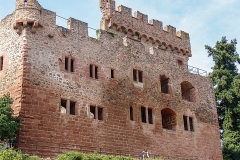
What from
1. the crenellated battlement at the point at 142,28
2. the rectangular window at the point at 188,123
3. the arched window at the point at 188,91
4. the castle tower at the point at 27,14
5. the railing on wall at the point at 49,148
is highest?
the crenellated battlement at the point at 142,28

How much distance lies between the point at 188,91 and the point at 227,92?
5.18 meters

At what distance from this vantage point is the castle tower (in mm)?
22953

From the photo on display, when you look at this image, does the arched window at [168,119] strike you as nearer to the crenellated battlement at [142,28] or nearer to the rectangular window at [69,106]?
the crenellated battlement at [142,28]

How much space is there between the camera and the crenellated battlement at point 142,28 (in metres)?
31.1

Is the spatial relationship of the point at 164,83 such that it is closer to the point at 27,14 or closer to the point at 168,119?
the point at 168,119

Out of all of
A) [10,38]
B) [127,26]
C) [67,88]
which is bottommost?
[67,88]

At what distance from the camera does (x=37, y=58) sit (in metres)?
22.7

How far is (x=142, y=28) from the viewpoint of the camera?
3275cm

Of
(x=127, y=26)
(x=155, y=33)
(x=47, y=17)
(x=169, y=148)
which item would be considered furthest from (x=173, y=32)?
(x=47, y=17)

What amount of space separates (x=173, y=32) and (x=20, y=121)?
18548 mm

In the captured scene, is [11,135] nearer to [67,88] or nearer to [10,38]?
[67,88]

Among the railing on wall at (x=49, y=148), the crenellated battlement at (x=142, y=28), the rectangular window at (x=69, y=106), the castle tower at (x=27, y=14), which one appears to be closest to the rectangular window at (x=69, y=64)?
the rectangular window at (x=69, y=106)

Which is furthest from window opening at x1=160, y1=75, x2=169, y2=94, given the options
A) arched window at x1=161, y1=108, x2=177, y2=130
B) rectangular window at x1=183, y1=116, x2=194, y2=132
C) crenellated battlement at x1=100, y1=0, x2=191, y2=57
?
crenellated battlement at x1=100, y1=0, x2=191, y2=57

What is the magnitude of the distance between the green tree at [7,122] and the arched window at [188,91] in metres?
15.3
